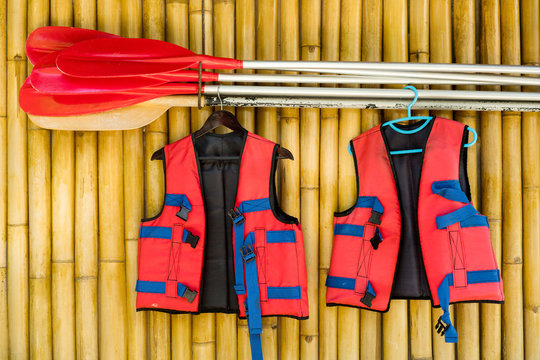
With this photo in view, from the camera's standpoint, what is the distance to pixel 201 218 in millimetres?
1699

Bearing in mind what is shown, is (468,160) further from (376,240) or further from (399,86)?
(376,240)

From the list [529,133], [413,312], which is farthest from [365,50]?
[413,312]

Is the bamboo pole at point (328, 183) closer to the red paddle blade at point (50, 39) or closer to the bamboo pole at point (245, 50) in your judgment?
the bamboo pole at point (245, 50)

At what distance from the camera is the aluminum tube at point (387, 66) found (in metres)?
1.68

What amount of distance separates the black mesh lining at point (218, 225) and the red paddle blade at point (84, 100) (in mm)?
261

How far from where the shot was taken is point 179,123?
1.85 metres

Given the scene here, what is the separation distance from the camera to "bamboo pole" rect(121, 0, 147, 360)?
1841 mm

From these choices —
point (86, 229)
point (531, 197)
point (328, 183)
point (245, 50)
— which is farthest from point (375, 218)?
point (86, 229)

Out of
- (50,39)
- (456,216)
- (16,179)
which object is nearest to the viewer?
(456,216)

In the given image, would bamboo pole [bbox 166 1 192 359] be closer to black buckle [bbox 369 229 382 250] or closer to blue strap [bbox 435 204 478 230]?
black buckle [bbox 369 229 382 250]

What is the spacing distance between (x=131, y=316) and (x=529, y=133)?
2182 millimetres

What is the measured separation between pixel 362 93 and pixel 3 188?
1.78 meters

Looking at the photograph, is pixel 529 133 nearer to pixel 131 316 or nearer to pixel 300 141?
pixel 300 141

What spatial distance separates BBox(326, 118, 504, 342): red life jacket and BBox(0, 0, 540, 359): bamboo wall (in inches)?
5.9
